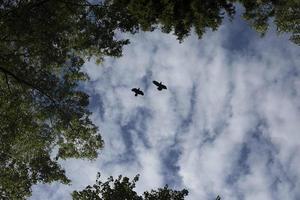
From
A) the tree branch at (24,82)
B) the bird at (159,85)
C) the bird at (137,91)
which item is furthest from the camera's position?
the tree branch at (24,82)

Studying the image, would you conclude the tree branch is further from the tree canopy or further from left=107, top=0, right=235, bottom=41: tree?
left=107, top=0, right=235, bottom=41: tree

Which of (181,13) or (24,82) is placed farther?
(24,82)

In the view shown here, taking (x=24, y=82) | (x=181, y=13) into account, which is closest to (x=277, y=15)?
(x=181, y=13)

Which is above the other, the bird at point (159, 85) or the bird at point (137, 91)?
the bird at point (137, 91)

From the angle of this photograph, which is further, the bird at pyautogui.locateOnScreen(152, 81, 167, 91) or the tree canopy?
the tree canopy

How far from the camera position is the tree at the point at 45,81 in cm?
2459

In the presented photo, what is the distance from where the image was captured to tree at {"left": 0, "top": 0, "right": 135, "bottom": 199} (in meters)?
24.6

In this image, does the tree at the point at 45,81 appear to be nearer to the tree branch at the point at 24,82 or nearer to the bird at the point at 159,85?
the tree branch at the point at 24,82

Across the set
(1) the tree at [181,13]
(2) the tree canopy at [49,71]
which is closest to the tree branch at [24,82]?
(2) the tree canopy at [49,71]

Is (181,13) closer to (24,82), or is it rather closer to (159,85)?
(159,85)

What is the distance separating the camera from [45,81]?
26188 mm

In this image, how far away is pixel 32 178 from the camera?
26.7 m

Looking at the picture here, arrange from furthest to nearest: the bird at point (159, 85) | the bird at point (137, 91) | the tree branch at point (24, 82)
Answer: the tree branch at point (24, 82), the bird at point (137, 91), the bird at point (159, 85)

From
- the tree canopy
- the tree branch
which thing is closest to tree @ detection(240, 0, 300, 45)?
the tree canopy
